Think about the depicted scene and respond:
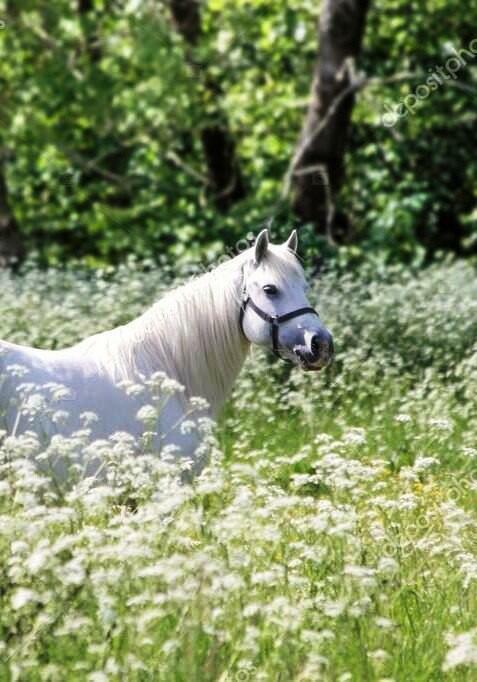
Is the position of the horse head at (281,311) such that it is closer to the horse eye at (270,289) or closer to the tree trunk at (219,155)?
the horse eye at (270,289)

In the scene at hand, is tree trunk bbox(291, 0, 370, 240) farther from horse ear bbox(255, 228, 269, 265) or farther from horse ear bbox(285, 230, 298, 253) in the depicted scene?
horse ear bbox(255, 228, 269, 265)

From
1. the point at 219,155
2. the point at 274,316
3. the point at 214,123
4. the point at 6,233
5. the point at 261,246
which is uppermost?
the point at 261,246

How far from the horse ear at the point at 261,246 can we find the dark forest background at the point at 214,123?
10.4 m

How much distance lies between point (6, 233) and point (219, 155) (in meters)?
5.51

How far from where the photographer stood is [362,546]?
5.24 metres

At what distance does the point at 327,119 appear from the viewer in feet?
54.5

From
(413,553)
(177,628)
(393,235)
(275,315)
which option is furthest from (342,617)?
(393,235)

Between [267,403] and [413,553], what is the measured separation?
4.30 metres

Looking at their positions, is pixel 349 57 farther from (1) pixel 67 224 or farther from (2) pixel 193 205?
(1) pixel 67 224

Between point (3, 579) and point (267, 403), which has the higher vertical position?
point (3, 579)

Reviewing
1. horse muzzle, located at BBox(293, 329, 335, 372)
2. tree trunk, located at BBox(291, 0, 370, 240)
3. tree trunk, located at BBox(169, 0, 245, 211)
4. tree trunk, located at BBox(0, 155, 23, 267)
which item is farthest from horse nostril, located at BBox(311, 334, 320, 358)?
tree trunk, located at BBox(169, 0, 245, 211)

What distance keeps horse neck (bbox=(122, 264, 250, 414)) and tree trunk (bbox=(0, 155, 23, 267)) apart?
944 centimetres

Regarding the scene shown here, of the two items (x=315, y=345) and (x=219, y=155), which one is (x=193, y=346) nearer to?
(x=315, y=345)

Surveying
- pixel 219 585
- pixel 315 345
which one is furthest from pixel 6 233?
pixel 219 585
